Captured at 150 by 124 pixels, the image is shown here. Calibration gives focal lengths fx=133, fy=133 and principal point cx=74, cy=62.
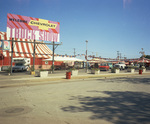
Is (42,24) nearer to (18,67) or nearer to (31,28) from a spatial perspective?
(31,28)

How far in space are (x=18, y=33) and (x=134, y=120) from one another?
70.0ft

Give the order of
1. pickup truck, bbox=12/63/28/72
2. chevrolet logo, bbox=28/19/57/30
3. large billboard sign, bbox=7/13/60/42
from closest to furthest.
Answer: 1. large billboard sign, bbox=7/13/60/42
2. chevrolet logo, bbox=28/19/57/30
3. pickup truck, bbox=12/63/28/72

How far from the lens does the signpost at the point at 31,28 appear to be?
20938 millimetres

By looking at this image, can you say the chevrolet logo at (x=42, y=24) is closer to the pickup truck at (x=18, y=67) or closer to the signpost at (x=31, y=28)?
the signpost at (x=31, y=28)

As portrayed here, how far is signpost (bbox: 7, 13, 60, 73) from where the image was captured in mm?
20938

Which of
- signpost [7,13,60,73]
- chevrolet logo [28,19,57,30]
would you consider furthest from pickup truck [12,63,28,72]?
chevrolet logo [28,19,57,30]

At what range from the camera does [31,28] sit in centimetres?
2284

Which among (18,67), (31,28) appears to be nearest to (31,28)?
(31,28)

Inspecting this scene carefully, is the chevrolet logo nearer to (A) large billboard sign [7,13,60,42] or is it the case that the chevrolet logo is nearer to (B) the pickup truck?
(A) large billboard sign [7,13,60,42]

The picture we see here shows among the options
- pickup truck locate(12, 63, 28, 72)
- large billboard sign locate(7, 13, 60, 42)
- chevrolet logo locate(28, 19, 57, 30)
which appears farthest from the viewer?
pickup truck locate(12, 63, 28, 72)

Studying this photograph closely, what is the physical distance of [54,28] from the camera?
25547mm

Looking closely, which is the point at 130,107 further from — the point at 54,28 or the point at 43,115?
the point at 54,28

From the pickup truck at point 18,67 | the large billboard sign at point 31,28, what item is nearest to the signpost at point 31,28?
the large billboard sign at point 31,28

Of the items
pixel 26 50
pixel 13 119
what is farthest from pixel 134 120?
pixel 26 50
